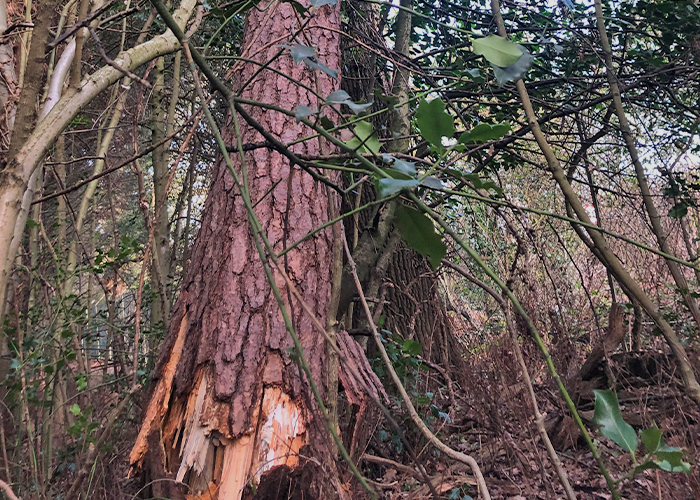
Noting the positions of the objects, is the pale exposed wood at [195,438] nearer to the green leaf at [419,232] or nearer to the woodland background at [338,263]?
the woodland background at [338,263]

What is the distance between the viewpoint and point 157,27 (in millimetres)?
3459

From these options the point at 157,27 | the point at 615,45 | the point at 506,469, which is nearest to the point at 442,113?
the point at 506,469

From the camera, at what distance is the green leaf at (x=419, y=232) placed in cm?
54

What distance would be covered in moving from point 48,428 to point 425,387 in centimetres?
209

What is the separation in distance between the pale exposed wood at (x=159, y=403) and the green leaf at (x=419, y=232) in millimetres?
1306

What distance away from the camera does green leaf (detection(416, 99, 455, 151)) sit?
533 mm

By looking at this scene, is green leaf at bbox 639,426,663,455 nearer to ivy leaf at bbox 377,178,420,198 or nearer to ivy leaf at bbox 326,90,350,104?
ivy leaf at bbox 377,178,420,198

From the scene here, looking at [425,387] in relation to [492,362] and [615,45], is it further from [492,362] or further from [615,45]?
[615,45]

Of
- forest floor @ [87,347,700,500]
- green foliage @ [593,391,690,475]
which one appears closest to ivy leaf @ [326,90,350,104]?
green foliage @ [593,391,690,475]

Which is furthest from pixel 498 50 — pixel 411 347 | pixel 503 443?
pixel 503 443

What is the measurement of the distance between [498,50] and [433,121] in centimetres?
12

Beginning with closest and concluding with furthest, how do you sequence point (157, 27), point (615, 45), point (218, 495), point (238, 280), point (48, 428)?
point (218, 495)
point (238, 280)
point (48, 428)
point (615, 45)
point (157, 27)

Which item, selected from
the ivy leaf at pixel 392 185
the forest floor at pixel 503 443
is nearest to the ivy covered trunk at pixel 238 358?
the forest floor at pixel 503 443

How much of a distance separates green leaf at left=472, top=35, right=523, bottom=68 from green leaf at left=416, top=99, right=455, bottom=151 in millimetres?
84
